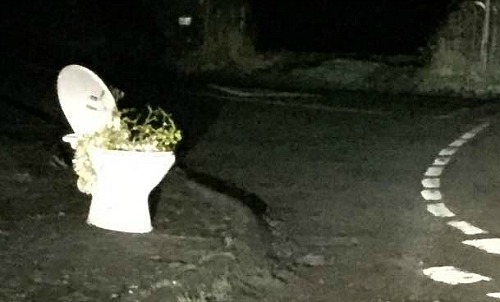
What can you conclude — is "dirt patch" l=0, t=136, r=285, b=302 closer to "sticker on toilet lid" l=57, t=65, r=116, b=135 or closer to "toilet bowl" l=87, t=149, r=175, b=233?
"toilet bowl" l=87, t=149, r=175, b=233

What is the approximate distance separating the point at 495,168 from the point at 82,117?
20.7ft

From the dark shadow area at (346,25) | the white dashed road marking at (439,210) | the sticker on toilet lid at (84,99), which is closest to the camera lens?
the sticker on toilet lid at (84,99)

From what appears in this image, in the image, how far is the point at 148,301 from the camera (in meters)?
7.30

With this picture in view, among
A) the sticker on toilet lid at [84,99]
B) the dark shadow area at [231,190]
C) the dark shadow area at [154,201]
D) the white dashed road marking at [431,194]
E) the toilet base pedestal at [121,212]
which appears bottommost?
the white dashed road marking at [431,194]

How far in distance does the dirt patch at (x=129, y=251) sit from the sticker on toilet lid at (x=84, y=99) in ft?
2.60

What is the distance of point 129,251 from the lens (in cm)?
852

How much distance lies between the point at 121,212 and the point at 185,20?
18.0m

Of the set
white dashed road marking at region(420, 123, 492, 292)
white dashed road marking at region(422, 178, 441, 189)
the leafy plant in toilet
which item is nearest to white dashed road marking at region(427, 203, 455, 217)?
white dashed road marking at region(420, 123, 492, 292)

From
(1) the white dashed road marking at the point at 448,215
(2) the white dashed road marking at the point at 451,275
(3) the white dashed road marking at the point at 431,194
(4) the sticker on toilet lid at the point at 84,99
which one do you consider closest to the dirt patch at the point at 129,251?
(4) the sticker on toilet lid at the point at 84,99

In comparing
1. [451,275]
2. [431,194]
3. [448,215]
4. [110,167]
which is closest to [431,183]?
[431,194]

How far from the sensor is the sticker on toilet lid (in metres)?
9.35

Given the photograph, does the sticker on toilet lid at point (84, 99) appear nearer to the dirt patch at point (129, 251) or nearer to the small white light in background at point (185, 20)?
the dirt patch at point (129, 251)

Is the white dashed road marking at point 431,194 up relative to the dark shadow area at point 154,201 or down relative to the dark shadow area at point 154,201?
down

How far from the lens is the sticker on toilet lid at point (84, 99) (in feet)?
30.7
